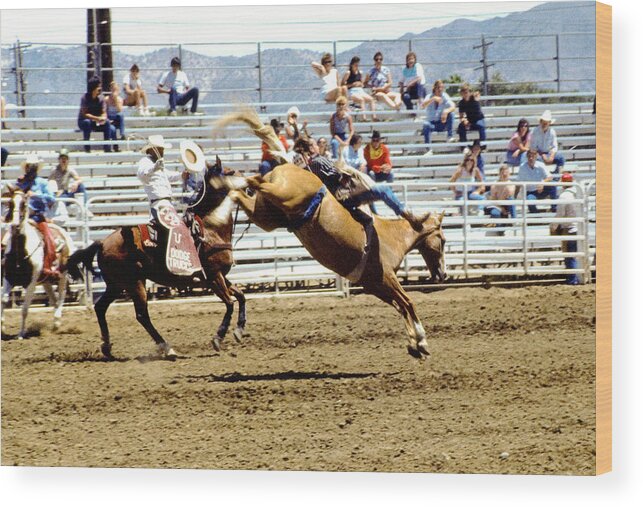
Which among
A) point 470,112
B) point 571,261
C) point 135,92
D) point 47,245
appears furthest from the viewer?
point 47,245

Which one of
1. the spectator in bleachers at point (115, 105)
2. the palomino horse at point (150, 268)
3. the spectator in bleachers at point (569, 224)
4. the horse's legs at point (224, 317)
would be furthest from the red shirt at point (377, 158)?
the spectator in bleachers at point (115, 105)

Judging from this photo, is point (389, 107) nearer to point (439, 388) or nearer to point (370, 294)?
point (370, 294)

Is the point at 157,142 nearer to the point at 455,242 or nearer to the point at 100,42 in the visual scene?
the point at 100,42

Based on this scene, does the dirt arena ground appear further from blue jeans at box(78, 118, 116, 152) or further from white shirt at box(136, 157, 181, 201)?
blue jeans at box(78, 118, 116, 152)

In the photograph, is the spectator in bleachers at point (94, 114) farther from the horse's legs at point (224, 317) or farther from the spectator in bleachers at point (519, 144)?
the spectator in bleachers at point (519, 144)

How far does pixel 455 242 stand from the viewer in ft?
31.5

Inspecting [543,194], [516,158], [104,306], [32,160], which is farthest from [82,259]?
[543,194]

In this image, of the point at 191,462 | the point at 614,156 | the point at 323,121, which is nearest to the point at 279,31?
the point at 323,121

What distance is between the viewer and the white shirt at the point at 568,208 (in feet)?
31.6

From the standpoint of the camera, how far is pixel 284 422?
866 cm

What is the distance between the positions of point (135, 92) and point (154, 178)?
0.68 meters

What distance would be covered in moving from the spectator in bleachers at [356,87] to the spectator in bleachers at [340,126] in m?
0.08

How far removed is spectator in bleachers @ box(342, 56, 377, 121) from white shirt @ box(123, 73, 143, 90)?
5.02 feet

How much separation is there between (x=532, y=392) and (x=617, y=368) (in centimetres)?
72
